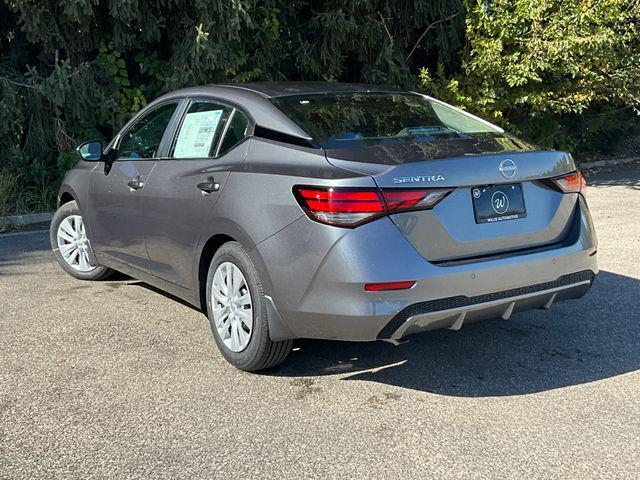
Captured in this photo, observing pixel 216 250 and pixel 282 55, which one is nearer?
pixel 216 250

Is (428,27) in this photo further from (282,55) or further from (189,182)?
(189,182)

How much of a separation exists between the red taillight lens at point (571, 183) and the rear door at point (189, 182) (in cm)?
173

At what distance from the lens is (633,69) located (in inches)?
512

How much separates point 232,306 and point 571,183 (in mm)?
2004

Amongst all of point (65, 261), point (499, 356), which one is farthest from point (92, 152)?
point (499, 356)

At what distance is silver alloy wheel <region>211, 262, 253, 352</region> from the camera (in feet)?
13.4

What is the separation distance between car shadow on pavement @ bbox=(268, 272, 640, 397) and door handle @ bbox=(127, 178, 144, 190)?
59.6 inches

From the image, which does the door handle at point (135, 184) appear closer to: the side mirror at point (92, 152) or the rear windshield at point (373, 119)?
the side mirror at point (92, 152)

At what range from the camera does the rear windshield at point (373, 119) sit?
401 centimetres

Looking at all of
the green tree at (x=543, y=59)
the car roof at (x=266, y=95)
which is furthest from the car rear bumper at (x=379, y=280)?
the green tree at (x=543, y=59)

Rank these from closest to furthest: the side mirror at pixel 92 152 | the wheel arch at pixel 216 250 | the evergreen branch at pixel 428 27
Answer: the wheel arch at pixel 216 250 → the side mirror at pixel 92 152 → the evergreen branch at pixel 428 27

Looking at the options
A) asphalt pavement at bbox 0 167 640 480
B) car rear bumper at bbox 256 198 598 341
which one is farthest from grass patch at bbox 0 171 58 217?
car rear bumper at bbox 256 198 598 341

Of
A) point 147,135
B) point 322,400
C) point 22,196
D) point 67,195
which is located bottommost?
point 322,400

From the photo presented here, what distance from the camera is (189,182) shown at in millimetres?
4488
